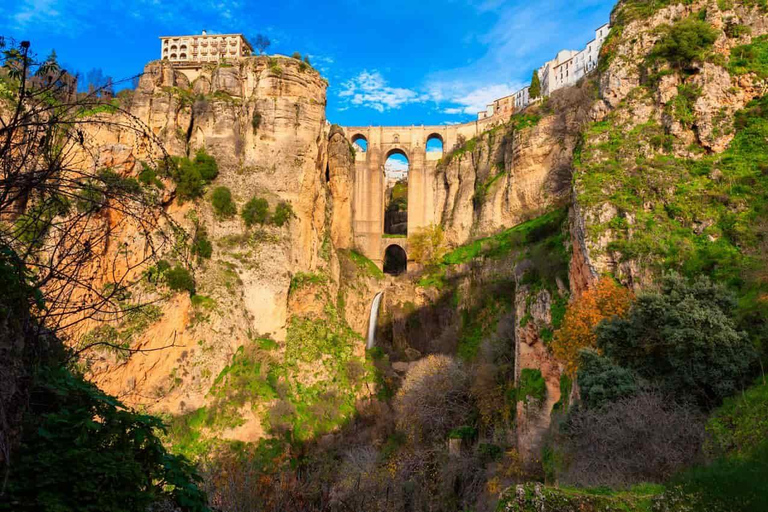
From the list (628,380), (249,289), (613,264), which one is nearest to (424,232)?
(249,289)

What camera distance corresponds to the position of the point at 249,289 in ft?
89.0

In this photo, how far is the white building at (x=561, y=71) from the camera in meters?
53.9

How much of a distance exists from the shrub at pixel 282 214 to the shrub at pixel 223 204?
6.75ft

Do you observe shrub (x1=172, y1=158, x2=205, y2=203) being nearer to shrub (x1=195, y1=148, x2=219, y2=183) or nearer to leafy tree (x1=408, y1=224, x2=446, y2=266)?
shrub (x1=195, y1=148, x2=219, y2=183)

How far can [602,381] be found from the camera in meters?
12.0

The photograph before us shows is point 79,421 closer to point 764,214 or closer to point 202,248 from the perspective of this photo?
point 764,214

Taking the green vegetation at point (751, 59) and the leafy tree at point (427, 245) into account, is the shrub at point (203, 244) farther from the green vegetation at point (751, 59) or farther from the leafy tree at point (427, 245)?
the green vegetation at point (751, 59)

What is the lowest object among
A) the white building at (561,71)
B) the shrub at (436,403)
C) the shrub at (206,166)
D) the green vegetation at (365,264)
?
the shrub at (436,403)

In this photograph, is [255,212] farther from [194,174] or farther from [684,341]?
[684,341]

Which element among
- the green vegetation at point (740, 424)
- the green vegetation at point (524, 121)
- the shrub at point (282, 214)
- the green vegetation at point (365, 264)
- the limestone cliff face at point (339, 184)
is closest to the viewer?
the green vegetation at point (740, 424)

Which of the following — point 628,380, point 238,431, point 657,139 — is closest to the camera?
point 628,380

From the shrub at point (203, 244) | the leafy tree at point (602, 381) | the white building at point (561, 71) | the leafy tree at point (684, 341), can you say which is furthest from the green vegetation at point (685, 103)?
the white building at point (561, 71)

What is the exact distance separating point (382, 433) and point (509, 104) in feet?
146

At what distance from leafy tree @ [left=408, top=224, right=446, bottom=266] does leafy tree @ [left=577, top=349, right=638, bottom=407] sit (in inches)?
1164
